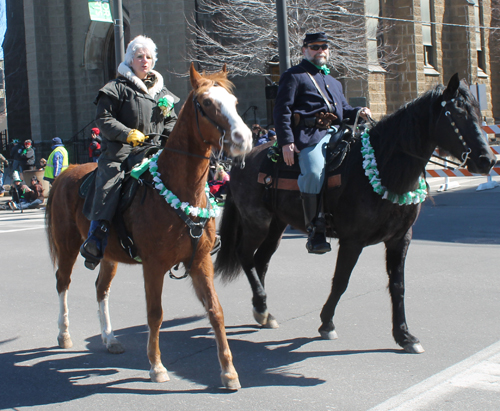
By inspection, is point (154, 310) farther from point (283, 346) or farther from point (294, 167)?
point (294, 167)

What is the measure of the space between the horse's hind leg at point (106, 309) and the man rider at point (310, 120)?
1.87m

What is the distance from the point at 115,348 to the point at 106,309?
1.28ft

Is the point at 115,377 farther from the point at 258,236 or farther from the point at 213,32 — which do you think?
the point at 213,32

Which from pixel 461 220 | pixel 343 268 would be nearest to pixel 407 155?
pixel 343 268

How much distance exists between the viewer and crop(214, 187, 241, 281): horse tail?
6566mm

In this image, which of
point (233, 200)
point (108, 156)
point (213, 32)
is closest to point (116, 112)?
point (108, 156)

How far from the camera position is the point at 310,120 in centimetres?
562

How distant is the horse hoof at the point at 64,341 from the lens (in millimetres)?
5634

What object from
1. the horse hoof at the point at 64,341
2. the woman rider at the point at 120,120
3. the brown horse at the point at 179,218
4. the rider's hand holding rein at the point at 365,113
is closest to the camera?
the brown horse at the point at 179,218

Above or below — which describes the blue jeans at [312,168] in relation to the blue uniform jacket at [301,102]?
below

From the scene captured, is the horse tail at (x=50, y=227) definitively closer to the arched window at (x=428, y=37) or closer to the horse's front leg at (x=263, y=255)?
the horse's front leg at (x=263, y=255)

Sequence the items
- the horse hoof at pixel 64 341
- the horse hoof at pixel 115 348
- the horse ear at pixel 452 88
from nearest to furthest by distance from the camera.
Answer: the horse ear at pixel 452 88
the horse hoof at pixel 115 348
the horse hoof at pixel 64 341

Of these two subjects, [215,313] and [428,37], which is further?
[428,37]

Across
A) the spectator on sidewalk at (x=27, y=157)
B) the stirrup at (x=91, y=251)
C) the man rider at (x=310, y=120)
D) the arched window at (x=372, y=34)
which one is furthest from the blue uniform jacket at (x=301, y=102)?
the arched window at (x=372, y=34)
